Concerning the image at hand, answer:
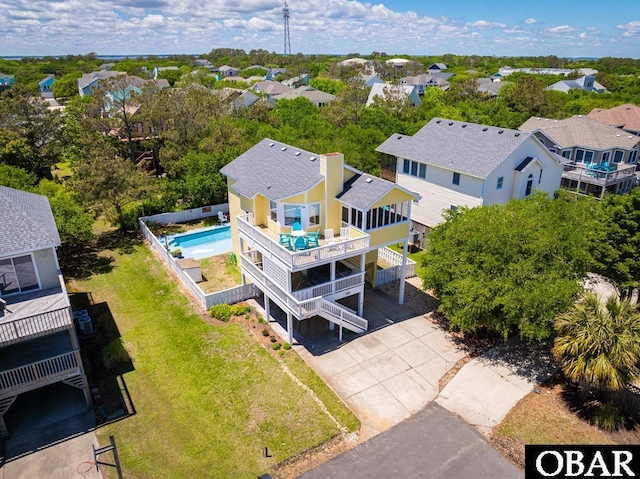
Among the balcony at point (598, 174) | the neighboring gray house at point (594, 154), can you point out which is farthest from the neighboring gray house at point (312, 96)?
the balcony at point (598, 174)

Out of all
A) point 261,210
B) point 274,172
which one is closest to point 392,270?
point 261,210

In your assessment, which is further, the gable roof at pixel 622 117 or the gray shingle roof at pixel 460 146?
the gable roof at pixel 622 117

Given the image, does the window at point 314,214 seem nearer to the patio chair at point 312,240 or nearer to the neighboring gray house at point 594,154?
the patio chair at point 312,240

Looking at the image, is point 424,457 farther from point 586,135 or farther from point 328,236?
point 586,135

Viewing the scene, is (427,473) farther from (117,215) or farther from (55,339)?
(117,215)

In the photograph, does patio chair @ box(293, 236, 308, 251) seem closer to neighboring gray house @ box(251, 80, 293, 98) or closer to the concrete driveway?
the concrete driveway

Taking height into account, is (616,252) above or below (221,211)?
above

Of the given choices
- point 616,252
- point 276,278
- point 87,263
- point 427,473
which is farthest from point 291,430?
point 87,263
